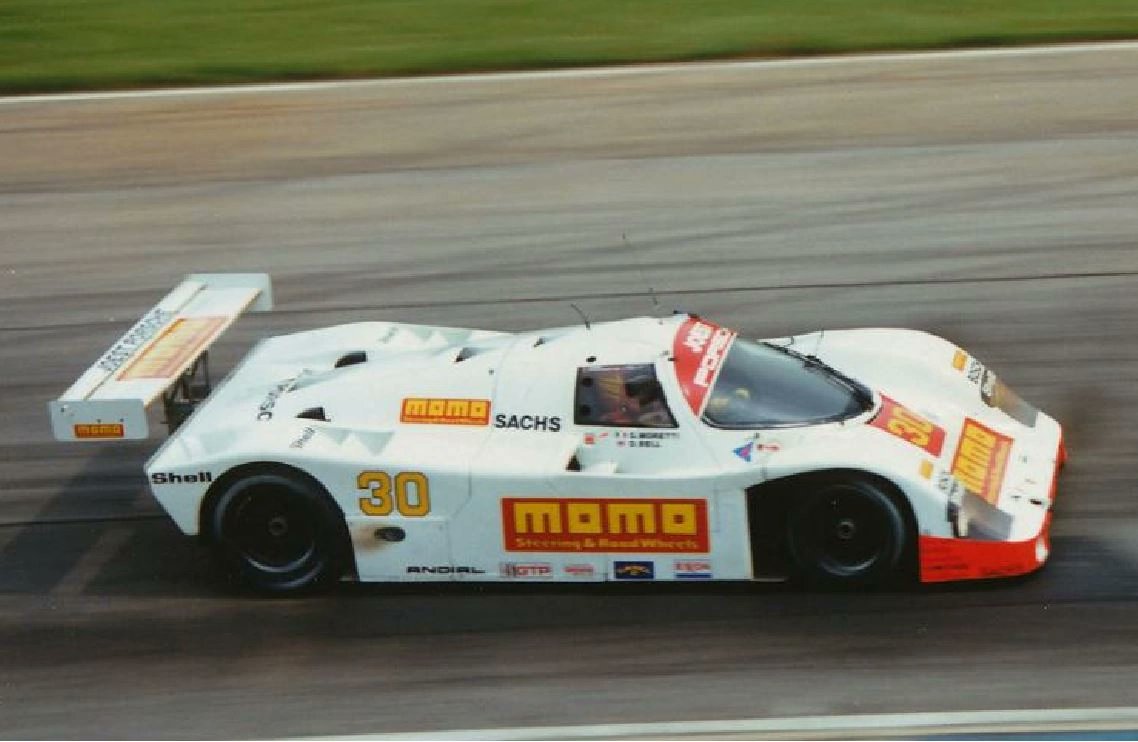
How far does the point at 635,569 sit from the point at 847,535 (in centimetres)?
101

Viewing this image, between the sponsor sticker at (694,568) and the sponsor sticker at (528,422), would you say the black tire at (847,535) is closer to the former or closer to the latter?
the sponsor sticker at (694,568)

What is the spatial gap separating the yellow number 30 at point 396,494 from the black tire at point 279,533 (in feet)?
0.61

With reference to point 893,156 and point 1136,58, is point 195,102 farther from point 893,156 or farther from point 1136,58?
point 1136,58

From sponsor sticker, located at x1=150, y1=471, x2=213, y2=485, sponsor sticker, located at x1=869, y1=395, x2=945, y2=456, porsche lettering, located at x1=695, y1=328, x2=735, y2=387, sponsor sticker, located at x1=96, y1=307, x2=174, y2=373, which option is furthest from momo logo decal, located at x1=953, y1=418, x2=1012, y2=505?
sponsor sticker, located at x1=96, y1=307, x2=174, y2=373

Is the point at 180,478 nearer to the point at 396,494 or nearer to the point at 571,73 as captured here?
the point at 396,494

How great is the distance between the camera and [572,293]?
1323 centimetres

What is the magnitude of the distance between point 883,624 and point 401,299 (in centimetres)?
603

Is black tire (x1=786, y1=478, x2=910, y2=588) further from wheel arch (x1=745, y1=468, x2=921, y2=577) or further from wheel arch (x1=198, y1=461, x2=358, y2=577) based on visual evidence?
wheel arch (x1=198, y1=461, x2=358, y2=577)

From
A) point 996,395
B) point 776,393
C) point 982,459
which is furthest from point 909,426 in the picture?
point 996,395

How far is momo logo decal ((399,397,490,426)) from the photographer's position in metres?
8.70

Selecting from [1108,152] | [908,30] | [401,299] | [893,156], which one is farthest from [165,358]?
[908,30]

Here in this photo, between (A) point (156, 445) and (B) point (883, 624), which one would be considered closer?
(B) point (883, 624)

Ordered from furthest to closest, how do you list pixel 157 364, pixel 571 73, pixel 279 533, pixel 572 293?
pixel 571 73, pixel 572 293, pixel 157 364, pixel 279 533

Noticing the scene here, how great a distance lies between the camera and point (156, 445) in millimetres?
10820
